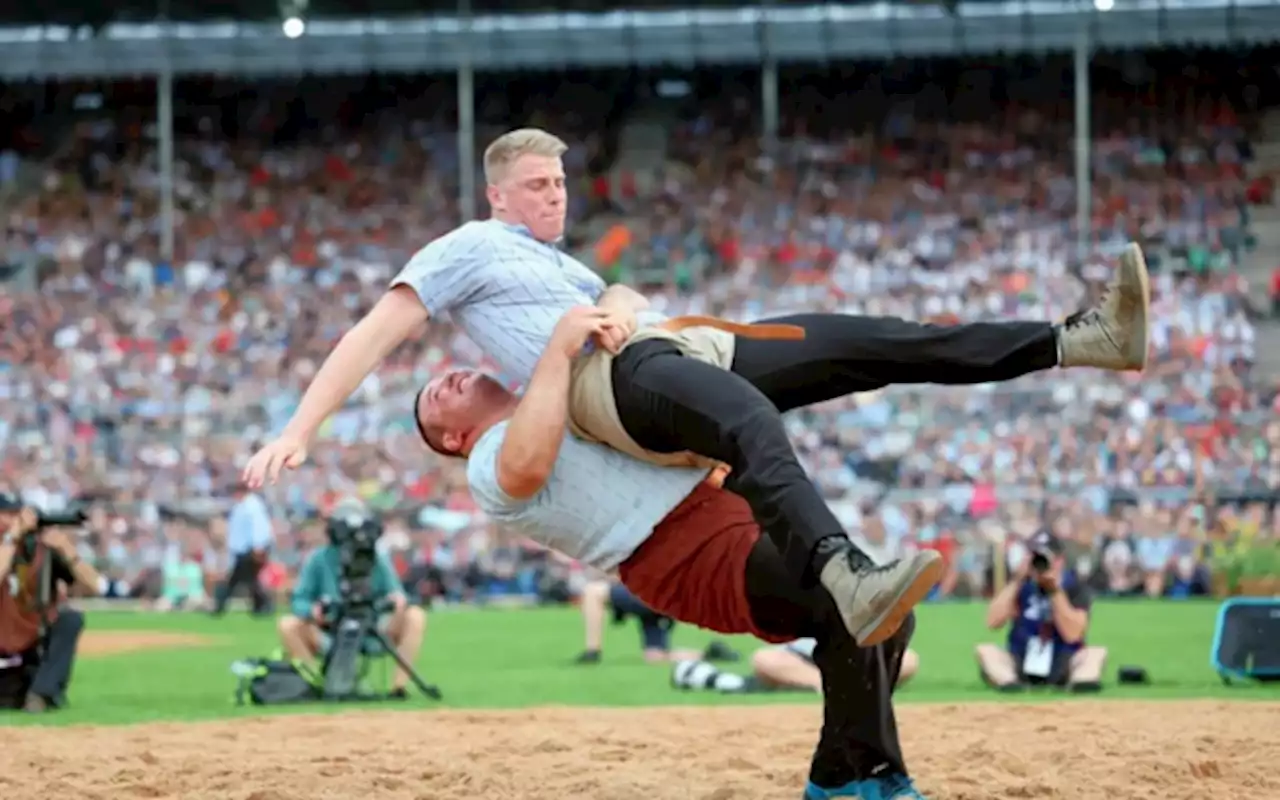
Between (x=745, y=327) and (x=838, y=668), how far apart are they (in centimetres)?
116

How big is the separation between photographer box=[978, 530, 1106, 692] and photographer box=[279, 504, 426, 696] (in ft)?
12.9

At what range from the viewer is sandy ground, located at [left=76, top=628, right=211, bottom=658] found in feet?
57.5

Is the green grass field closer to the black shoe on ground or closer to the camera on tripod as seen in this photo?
the black shoe on ground

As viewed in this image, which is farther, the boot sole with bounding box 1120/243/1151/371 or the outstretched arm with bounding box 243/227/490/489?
the boot sole with bounding box 1120/243/1151/371

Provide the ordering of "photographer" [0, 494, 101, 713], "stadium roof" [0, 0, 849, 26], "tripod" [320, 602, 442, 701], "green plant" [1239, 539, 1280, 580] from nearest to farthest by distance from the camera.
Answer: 1. "photographer" [0, 494, 101, 713]
2. "tripod" [320, 602, 442, 701]
3. "green plant" [1239, 539, 1280, 580]
4. "stadium roof" [0, 0, 849, 26]

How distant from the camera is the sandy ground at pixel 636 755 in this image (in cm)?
731

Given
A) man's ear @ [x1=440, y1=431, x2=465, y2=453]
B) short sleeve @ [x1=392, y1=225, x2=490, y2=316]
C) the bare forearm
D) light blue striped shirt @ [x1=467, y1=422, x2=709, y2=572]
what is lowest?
the bare forearm

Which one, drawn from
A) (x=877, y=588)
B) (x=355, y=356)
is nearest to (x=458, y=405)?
(x=355, y=356)

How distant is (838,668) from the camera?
20.4 feet

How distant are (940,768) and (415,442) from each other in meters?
18.2

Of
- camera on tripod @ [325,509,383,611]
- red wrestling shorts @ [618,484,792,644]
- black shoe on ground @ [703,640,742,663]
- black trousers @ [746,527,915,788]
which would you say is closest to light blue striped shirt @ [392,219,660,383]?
red wrestling shorts @ [618,484,792,644]

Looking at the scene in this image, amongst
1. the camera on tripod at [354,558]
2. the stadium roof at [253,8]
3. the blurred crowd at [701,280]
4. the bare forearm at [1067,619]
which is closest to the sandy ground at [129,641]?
the blurred crowd at [701,280]

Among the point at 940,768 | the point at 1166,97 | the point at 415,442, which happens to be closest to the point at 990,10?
the point at 1166,97

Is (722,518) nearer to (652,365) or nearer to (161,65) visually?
(652,365)
